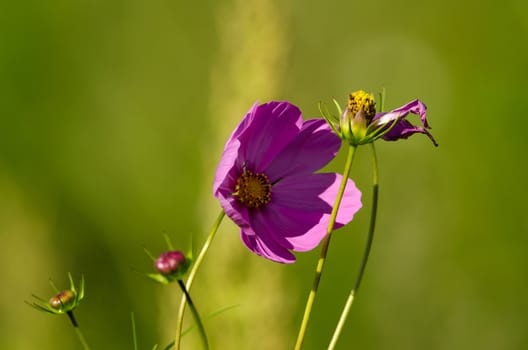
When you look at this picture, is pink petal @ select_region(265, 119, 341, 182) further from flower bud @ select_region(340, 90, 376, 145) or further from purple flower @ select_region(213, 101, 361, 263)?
flower bud @ select_region(340, 90, 376, 145)

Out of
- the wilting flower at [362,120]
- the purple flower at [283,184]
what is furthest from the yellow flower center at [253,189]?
the wilting flower at [362,120]

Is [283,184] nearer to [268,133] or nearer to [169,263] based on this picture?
[268,133]

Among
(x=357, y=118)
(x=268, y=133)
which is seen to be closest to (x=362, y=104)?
(x=357, y=118)

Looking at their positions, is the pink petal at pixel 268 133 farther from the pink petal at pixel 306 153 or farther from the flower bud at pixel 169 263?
the flower bud at pixel 169 263

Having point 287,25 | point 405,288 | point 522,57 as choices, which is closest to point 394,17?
point 522,57

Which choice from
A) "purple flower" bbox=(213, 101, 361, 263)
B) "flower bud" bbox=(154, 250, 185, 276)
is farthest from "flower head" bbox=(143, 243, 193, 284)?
"purple flower" bbox=(213, 101, 361, 263)
